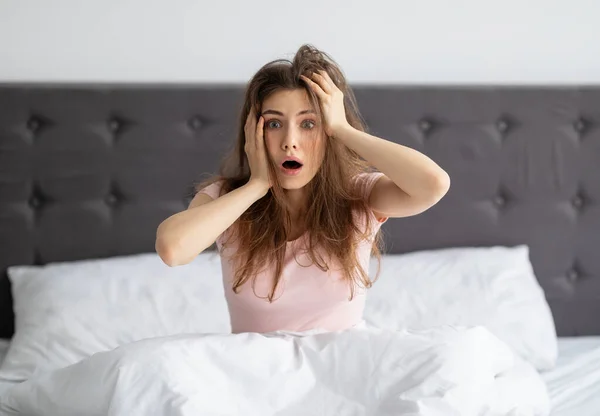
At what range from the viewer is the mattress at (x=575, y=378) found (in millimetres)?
1890

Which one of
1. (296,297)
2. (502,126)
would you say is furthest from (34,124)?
(502,126)

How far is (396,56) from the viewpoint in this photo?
2.56 meters

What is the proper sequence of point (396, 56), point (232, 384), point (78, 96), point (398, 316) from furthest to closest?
point (396, 56) → point (78, 96) → point (398, 316) → point (232, 384)

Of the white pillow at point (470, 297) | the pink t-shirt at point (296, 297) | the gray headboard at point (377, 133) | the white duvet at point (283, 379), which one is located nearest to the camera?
the white duvet at point (283, 379)

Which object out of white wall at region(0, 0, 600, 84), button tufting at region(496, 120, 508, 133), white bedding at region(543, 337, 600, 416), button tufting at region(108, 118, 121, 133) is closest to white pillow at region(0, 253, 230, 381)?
button tufting at region(108, 118, 121, 133)

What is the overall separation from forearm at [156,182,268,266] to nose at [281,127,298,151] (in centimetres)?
11

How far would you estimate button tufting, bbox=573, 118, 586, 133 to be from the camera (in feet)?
8.30

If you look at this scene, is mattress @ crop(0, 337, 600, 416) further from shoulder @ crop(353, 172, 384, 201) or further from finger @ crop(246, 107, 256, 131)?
finger @ crop(246, 107, 256, 131)

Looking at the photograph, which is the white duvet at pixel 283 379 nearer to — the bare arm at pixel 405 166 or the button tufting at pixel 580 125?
the bare arm at pixel 405 166

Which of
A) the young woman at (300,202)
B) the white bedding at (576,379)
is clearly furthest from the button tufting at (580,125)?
the young woman at (300,202)

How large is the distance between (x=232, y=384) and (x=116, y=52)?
142 centimetres

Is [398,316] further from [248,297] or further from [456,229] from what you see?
[248,297]

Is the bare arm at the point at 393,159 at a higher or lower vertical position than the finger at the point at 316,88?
lower

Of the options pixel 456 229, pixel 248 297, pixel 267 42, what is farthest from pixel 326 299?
pixel 267 42
